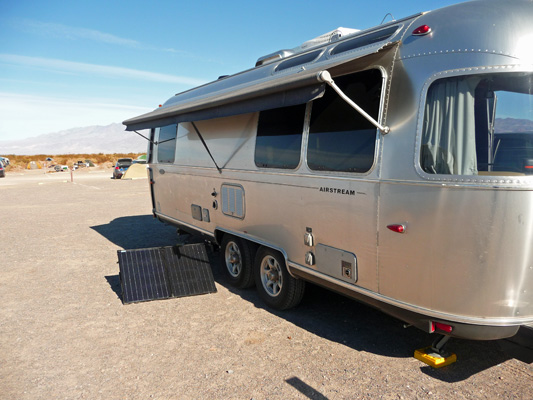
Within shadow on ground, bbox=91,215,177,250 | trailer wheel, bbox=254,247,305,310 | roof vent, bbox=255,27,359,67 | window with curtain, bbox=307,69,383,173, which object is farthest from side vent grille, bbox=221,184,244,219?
shadow on ground, bbox=91,215,177,250

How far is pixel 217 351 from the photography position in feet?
13.9

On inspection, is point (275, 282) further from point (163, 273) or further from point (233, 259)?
point (163, 273)

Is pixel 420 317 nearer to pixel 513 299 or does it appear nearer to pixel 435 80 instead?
pixel 513 299

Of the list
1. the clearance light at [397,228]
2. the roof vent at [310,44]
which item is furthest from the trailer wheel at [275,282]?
the roof vent at [310,44]

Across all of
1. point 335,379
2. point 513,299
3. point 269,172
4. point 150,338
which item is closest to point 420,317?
point 513,299

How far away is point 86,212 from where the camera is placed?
13.4 m

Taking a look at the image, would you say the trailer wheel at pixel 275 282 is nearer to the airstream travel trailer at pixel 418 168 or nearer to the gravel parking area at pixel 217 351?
the airstream travel trailer at pixel 418 168

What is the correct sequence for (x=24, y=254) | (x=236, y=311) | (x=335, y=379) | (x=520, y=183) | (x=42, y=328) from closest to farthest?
(x=520, y=183) → (x=335, y=379) → (x=42, y=328) → (x=236, y=311) → (x=24, y=254)

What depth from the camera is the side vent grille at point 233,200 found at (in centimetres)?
556

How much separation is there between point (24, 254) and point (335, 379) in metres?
7.06

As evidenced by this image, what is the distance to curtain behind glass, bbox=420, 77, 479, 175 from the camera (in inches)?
125

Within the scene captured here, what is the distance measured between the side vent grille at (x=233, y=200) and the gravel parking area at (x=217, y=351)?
113cm

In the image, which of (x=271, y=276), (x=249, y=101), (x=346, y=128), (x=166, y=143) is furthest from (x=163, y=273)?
(x=346, y=128)

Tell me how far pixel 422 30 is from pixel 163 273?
14.4ft
